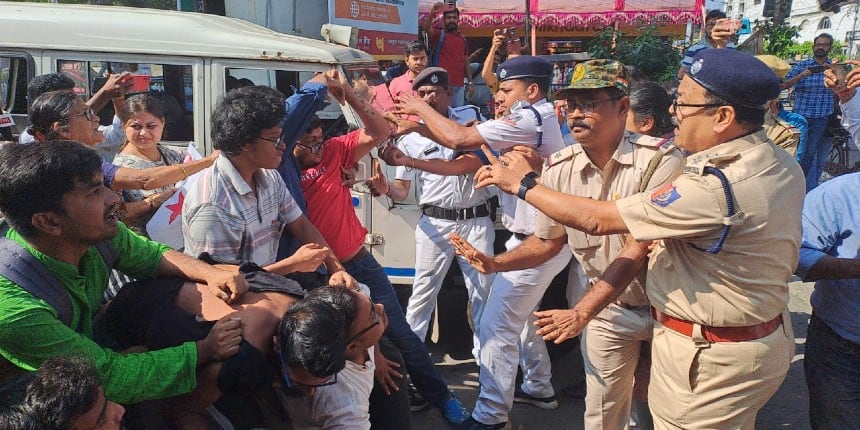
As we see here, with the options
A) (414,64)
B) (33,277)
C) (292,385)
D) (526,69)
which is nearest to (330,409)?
(292,385)

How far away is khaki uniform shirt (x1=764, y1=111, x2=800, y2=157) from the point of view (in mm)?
3721

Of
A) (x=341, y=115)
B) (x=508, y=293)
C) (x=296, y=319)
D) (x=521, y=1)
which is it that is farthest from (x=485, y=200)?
(x=521, y=1)

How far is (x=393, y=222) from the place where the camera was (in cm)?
420

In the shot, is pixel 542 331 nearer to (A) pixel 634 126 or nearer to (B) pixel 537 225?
(B) pixel 537 225

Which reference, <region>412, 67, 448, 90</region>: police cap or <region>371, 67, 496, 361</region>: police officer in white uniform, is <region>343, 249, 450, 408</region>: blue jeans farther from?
<region>412, 67, 448, 90</region>: police cap

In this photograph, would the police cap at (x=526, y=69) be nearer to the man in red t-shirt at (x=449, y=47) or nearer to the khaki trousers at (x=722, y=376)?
the khaki trousers at (x=722, y=376)

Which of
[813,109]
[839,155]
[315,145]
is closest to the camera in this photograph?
[315,145]

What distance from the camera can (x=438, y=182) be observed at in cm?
379

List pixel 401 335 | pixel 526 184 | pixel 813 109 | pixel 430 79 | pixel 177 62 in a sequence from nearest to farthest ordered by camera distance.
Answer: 1. pixel 526 184
2. pixel 401 335
3. pixel 430 79
4. pixel 177 62
5. pixel 813 109

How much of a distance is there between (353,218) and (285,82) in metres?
1.49

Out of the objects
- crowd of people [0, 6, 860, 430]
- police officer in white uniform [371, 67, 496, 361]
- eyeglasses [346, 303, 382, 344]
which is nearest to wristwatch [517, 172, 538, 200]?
crowd of people [0, 6, 860, 430]

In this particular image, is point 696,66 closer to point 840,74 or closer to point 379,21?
point 840,74

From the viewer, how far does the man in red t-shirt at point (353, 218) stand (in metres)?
3.19

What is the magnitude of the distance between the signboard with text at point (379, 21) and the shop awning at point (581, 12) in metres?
6.27
